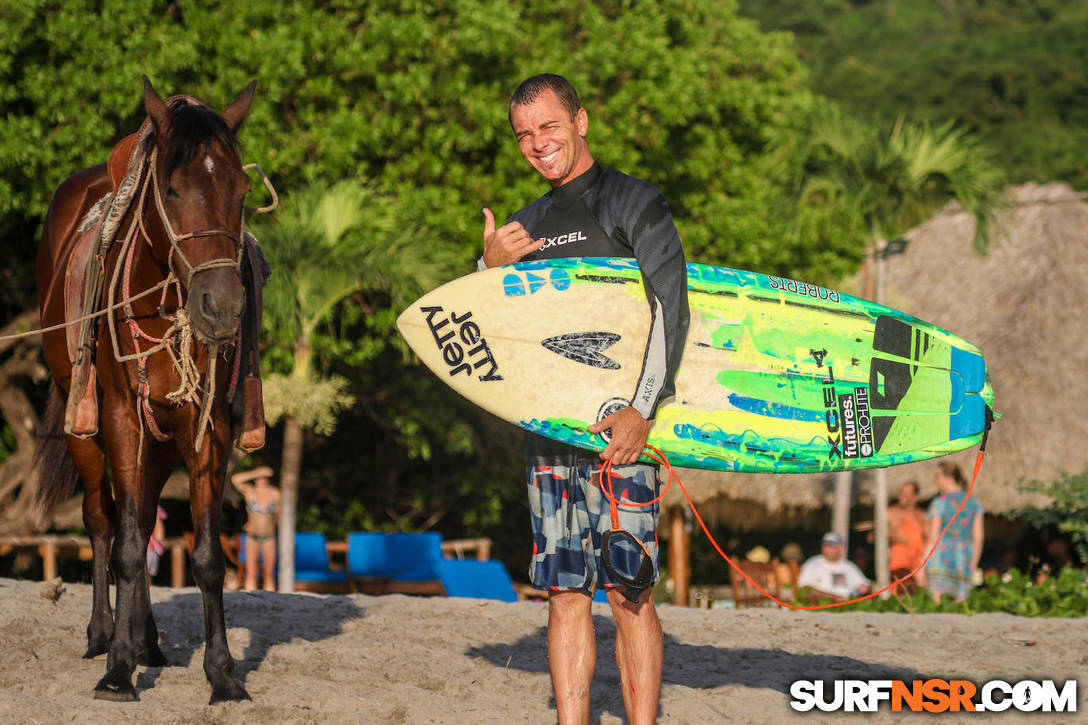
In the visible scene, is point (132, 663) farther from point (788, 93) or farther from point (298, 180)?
point (788, 93)

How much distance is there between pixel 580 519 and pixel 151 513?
2292mm

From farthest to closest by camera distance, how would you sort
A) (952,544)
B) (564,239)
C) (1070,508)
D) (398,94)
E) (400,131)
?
(400,131), (398,94), (1070,508), (952,544), (564,239)

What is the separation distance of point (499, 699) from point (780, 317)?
1.90 meters

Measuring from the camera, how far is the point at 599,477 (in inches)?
141

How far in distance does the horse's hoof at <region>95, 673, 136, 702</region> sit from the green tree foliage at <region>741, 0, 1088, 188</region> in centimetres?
3092

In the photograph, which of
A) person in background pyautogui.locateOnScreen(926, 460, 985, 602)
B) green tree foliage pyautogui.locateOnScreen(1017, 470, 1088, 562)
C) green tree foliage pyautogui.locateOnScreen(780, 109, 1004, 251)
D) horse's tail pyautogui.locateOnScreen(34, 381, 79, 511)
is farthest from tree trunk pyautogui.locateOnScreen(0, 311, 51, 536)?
green tree foliage pyautogui.locateOnScreen(1017, 470, 1088, 562)

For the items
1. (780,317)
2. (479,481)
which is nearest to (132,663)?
(780,317)

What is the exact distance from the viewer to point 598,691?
189 inches

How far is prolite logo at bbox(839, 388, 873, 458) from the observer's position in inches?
165

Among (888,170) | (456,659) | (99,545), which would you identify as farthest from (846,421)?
(888,170)

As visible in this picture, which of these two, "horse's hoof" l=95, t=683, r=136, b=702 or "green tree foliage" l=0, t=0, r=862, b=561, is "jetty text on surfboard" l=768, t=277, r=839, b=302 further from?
"green tree foliage" l=0, t=0, r=862, b=561

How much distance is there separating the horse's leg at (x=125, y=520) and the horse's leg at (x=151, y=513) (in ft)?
0.47

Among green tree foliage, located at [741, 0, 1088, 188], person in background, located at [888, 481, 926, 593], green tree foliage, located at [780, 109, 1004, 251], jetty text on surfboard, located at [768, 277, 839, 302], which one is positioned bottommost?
person in background, located at [888, 481, 926, 593]

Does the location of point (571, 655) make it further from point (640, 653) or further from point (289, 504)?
point (289, 504)
